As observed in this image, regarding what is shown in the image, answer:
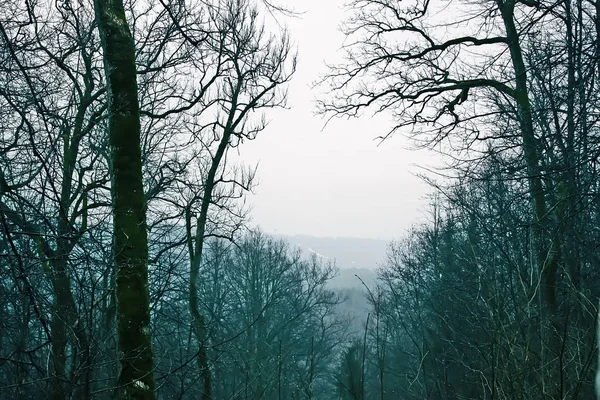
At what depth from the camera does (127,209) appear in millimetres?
3600

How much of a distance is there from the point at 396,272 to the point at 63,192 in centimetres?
2061

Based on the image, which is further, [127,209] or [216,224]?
[216,224]

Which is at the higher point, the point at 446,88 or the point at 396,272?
the point at 446,88

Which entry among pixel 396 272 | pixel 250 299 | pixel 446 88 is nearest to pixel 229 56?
pixel 446 88

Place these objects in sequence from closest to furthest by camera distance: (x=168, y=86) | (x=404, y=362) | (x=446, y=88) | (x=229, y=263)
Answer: (x=446, y=88)
(x=168, y=86)
(x=404, y=362)
(x=229, y=263)

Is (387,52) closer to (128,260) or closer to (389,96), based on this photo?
(389,96)

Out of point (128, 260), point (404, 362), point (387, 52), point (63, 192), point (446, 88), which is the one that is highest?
point (387, 52)

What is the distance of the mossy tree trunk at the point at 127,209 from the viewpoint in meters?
3.45

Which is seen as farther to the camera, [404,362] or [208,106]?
[404,362]

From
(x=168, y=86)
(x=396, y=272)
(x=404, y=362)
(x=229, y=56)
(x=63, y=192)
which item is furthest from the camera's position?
(x=396, y=272)

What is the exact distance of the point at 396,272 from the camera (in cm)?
2645

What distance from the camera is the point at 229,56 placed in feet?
40.9

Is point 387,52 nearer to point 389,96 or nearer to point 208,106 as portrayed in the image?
point 389,96

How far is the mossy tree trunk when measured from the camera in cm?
345
